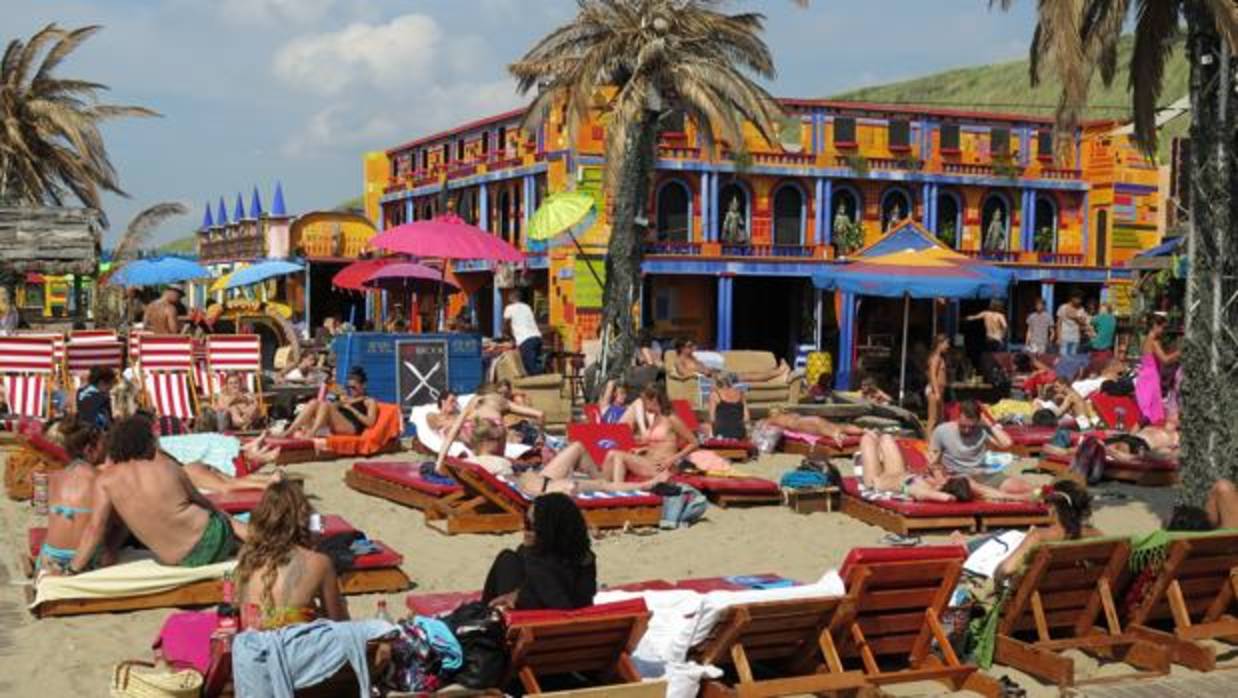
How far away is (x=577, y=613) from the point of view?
5234 mm

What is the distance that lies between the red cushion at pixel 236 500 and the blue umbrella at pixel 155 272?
14.0 metres

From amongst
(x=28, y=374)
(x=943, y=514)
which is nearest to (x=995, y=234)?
(x=943, y=514)

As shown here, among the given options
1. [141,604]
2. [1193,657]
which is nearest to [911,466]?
[1193,657]

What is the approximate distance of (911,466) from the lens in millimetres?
11039

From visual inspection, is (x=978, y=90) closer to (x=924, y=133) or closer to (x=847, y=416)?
(x=924, y=133)

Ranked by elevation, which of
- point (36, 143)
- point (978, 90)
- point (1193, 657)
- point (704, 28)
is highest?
point (978, 90)

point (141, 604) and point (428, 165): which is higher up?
point (428, 165)

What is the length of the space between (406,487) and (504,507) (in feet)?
4.12

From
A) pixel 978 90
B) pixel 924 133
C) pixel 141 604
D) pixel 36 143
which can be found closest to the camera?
pixel 141 604

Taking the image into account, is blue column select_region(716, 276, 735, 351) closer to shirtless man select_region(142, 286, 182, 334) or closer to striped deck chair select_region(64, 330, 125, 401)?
shirtless man select_region(142, 286, 182, 334)

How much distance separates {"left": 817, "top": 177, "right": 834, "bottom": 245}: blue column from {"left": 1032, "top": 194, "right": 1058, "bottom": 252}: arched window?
6.01 meters

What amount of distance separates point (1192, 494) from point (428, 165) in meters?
29.5

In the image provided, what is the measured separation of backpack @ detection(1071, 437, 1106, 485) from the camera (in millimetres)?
12305

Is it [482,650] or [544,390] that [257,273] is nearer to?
[544,390]
